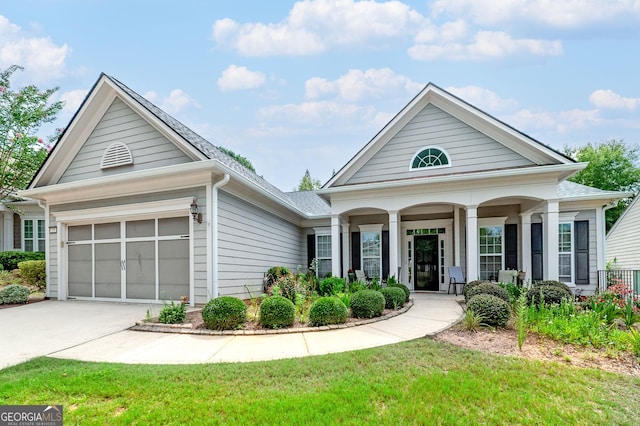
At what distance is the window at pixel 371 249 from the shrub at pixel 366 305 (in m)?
5.60

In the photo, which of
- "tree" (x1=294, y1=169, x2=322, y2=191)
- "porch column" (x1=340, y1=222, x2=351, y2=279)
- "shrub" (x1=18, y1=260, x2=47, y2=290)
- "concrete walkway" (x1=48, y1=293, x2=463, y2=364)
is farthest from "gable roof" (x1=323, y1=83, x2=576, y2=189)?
"tree" (x1=294, y1=169, x2=322, y2=191)

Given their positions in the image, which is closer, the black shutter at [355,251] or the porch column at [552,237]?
the porch column at [552,237]

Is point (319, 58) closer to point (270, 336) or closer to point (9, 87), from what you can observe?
point (270, 336)

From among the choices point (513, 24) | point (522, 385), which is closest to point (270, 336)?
point (522, 385)

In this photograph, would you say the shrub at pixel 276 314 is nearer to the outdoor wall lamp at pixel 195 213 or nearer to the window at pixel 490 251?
the outdoor wall lamp at pixel 195 213

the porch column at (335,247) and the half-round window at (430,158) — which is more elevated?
the half-round window at (430,158)

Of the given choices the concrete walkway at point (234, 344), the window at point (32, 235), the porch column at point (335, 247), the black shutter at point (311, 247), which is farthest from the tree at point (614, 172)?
the window at point (32, 235)

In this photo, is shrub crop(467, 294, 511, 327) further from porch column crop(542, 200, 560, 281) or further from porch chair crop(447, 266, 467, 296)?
porch chair crop(447, 266, 467, 296)

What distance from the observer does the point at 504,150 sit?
984cm

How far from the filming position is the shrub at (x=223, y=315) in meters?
5.89

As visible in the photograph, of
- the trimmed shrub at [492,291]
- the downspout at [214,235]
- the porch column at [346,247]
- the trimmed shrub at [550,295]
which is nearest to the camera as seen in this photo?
the trimmed shrub at [550,295]

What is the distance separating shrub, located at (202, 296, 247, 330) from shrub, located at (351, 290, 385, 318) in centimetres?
224

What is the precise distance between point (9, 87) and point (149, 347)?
52.2ft

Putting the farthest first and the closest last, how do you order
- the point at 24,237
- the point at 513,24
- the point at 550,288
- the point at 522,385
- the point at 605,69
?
the point at 24,237
the point at 605,69
the point at 513,24
the point at 550,288
the point at 522,385
